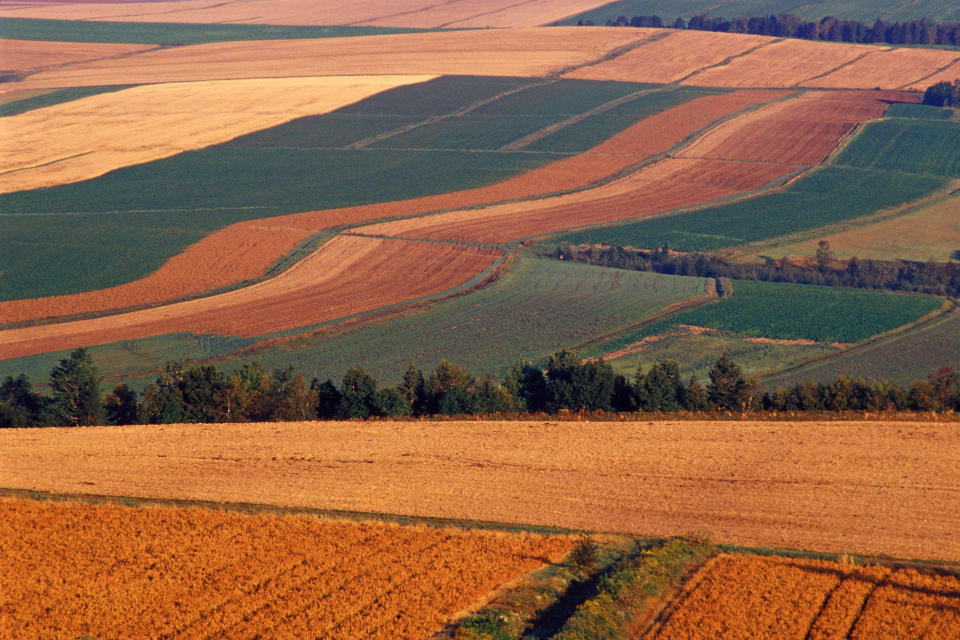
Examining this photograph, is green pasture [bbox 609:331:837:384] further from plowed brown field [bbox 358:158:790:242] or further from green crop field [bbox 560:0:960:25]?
green crop field [bbox 560:0:960:25]

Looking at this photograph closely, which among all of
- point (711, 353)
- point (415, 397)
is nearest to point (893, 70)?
point (711, 353)

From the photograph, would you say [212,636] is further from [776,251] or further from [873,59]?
[873,59]

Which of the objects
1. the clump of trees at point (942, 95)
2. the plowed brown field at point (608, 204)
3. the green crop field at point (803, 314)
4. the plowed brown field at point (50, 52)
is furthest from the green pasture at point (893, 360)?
the plowed brown field at point (50, 52)

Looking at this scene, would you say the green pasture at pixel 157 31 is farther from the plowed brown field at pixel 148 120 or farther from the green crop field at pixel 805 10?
the green crop field at pixel 805 10

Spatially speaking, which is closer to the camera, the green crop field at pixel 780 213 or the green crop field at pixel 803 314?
the green crop field at pixel 803 314

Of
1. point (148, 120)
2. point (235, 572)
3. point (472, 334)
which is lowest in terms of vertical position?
point (472, 334)

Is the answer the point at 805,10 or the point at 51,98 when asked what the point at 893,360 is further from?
the point at 805,10

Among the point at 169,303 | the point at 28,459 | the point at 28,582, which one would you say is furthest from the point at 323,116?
the point at 28,582
